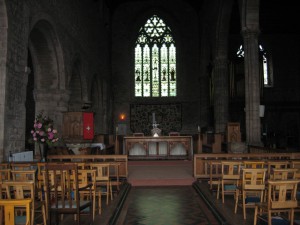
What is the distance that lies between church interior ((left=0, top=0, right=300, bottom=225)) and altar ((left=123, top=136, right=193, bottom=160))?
4cm

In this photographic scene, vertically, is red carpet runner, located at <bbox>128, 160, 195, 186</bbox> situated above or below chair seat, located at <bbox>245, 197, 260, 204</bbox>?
below

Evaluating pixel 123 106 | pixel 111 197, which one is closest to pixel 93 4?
pixel 123 106

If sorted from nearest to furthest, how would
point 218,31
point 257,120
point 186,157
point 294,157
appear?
point 294,157 < point 257,120 < point 186,157 < point 218,31

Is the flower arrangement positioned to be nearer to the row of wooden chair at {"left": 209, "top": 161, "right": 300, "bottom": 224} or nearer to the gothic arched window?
the row of wooden chair at {"left": 209, "top": 161, "right": 300, "bottom": 224}

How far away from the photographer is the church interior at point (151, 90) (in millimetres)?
7227

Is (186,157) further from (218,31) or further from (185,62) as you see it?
(185,62)

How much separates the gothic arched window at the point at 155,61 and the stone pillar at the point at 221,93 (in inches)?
239

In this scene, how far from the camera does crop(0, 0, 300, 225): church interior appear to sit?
23.7ft

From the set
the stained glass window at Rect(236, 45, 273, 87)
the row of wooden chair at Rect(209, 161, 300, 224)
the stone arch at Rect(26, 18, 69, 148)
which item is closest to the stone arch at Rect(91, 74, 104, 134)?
the stone arch at Rect(26, 18, 69, 148)

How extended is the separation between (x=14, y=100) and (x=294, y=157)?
639 cm

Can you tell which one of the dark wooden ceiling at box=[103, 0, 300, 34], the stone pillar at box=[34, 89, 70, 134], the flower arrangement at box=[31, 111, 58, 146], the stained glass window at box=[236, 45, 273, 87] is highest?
the dark wooden ceiling at box=[103, 0, 300, 34]

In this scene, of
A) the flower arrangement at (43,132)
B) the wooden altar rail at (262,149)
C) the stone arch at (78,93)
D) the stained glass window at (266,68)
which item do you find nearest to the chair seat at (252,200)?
the wooden altar rail at (262,149)

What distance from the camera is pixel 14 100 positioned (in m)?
7.48

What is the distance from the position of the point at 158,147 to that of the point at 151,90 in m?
9.44
